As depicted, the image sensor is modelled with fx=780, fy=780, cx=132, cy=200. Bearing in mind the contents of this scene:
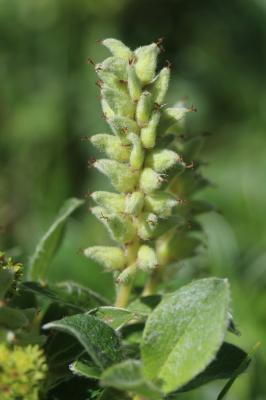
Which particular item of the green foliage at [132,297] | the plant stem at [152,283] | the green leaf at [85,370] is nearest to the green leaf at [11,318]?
the green foliage at [132,297]

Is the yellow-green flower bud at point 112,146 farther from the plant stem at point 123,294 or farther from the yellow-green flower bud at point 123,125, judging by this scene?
the plant stem at point 123,294

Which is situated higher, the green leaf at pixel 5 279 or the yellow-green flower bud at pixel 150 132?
the yellow-green flower bud at pixel 150 132

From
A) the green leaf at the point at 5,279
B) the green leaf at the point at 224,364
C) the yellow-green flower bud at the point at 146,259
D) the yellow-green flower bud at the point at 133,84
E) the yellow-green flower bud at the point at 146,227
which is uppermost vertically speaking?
the yellow-green flower bud at the point at 133,84

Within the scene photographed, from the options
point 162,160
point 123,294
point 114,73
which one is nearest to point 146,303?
point 123,294

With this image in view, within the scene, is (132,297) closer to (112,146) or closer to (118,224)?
(118,224)

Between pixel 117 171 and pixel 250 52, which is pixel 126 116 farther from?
pixel 250 52

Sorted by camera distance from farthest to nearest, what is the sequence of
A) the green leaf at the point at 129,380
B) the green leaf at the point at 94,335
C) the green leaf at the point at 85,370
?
the green leaf at the point at 85,370
the green leaf at the point at 94,335
the green leaf at the point at 129,380

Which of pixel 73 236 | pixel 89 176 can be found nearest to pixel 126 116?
pixel 73 236
